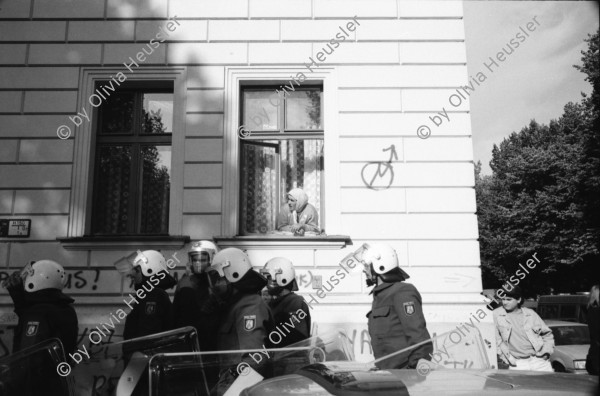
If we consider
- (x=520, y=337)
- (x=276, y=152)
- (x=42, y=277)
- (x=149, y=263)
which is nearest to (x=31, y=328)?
(x=42, y=277)

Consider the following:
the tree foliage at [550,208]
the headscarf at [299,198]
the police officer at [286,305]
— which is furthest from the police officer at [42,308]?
the tree foliage at [550,208]

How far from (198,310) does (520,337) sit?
3769 mm

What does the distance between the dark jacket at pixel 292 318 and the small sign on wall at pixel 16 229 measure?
4.16 meters

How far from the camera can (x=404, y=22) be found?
8102 mm

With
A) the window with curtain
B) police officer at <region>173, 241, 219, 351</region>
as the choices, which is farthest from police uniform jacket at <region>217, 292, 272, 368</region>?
the window with curtain

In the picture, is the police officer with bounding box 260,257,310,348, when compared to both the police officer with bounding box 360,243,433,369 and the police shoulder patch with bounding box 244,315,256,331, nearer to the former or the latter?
the police shoulder patch with bounding box 244,315,256,331

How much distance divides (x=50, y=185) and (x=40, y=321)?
403 cm

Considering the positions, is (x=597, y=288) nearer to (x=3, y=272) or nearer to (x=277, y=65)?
(x=277, y=65)

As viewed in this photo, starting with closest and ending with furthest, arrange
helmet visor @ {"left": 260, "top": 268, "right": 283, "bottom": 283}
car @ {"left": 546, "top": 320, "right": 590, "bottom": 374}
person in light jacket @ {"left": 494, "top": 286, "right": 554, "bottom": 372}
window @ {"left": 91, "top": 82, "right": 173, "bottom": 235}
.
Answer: helmet visor @ {"left": 260, "top": 268, "right": 283, "bottom": 283}, person in light jacket @ {"left": 494, "top": 286, "right": 554, "bottom": 372}, window @ {"left": 91, "top": 82, "right": 173, "bottom": 235}, car @ {"left": 546, "top": 320, "right": 590, "bottom": 374}

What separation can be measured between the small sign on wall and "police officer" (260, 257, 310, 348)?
384 cm

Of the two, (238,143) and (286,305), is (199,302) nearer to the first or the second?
(286,305)

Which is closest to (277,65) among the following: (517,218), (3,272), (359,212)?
(359,212)

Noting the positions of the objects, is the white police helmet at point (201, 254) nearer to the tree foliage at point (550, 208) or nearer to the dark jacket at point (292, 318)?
the dark jacket at point (292, 318)

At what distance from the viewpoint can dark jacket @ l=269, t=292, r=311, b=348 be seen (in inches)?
194
